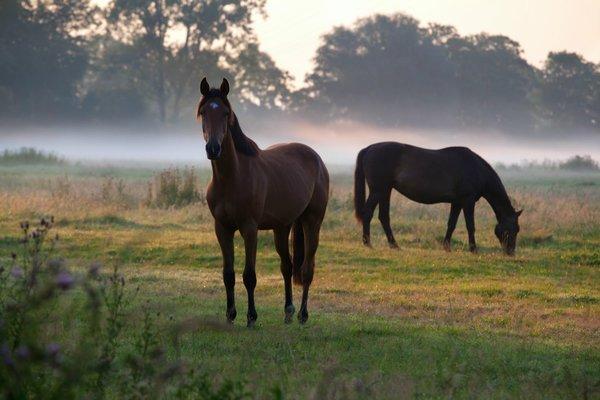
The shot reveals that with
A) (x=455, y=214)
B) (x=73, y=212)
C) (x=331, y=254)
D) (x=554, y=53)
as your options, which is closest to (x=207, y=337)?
(x=331, y=254)

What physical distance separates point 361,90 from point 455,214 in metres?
60.9

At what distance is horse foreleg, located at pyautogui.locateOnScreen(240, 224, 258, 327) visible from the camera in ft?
30.8

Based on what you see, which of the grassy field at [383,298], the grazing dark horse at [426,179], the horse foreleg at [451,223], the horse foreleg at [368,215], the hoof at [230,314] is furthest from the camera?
the grazing dark horse at [426,179]

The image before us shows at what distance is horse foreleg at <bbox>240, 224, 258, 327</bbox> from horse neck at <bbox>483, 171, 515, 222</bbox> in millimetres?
8799

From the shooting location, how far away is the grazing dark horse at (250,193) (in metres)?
9.30

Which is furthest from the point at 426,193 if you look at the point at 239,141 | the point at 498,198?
the point at 239,141

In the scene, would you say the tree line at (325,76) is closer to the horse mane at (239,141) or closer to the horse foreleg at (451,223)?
the horse foreleg at (451,223)

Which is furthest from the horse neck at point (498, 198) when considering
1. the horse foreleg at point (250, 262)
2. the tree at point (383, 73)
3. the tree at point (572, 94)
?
the tree at point (572, 94)

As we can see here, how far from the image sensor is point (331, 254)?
51.7ft

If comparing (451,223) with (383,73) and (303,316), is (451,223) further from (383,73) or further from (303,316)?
(383,73)

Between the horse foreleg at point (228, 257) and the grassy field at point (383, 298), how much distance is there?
0.67 ft

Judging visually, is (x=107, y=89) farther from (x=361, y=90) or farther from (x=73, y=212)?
(x=73, y=212)

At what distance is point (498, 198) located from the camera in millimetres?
18047

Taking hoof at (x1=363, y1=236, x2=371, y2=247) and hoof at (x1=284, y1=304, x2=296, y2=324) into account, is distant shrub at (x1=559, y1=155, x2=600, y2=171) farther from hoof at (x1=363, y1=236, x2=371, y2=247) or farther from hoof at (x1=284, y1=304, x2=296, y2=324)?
hoof at (x1=284, y1=304, x2=296, y2=324)
